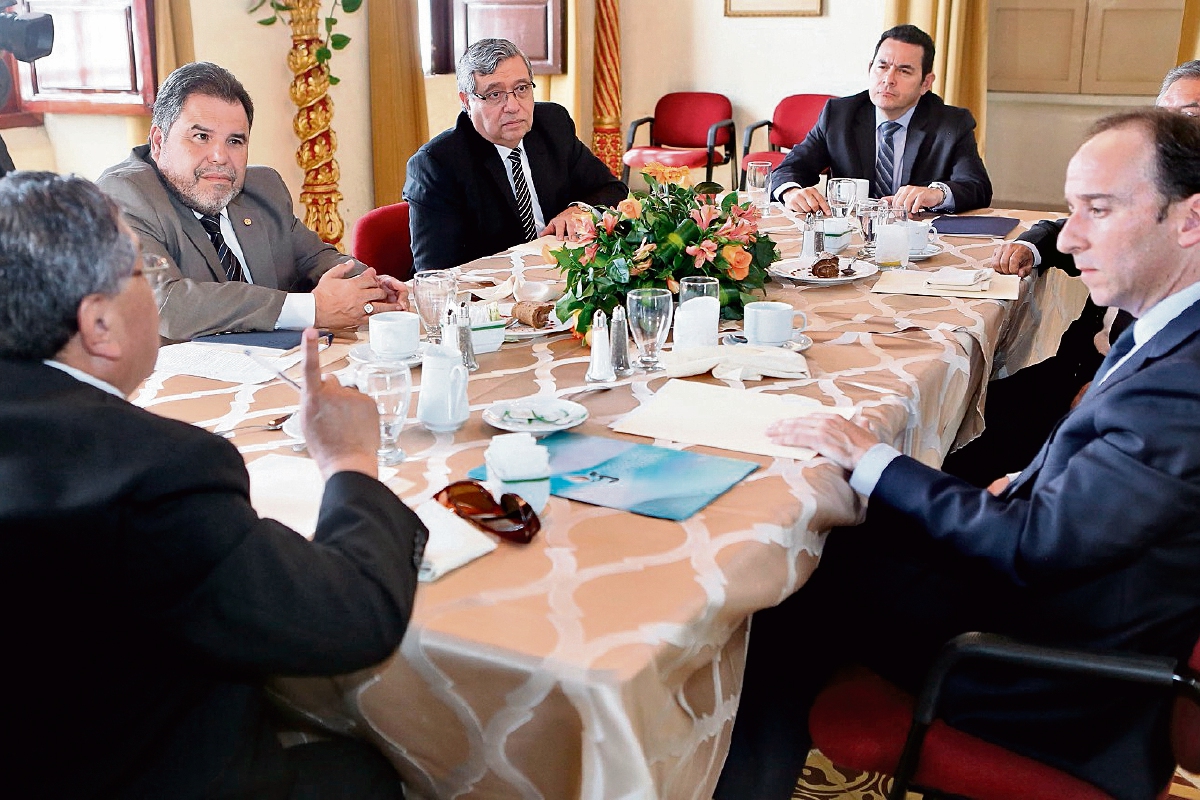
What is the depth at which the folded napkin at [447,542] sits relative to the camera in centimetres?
120

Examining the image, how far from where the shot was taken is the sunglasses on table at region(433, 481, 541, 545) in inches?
50.4

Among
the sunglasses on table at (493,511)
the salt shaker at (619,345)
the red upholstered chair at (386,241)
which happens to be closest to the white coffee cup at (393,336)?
the salt shaker at (619,345)

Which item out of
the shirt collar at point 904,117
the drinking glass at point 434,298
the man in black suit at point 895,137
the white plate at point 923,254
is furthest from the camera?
the shirt collar at point 904,117

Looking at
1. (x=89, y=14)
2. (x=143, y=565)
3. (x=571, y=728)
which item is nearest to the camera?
(x=143, y=565)

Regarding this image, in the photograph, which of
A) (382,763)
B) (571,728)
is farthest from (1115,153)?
(382,763)

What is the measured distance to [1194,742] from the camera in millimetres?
1238

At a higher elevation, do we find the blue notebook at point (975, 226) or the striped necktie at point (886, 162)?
the striped necktie at point (886, 162)

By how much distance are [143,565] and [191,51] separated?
3.58 metres

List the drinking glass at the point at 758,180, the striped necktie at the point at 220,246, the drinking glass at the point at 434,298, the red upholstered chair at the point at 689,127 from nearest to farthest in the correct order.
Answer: the drinking glass at the point at 434,298 < the striped necktie at the point at 220,246 < the drinking glass at the point at 758,180 < the red upholstered chair at the point at 689,127

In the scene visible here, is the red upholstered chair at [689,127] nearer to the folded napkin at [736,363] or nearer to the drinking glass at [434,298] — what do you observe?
the drinking glass at [434,298]

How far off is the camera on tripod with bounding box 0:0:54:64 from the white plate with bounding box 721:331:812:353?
7.00 feet

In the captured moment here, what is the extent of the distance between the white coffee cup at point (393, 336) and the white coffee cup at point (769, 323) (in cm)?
63

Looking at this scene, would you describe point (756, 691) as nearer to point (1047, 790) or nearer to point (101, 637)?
point (1047, 790)

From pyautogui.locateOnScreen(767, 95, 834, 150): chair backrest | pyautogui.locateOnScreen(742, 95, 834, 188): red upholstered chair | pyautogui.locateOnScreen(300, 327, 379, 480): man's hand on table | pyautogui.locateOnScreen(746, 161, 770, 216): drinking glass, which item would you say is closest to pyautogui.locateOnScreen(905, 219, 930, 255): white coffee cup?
pyautogui.locateOnScreen(746, 161, 770, 216): drinking glass
